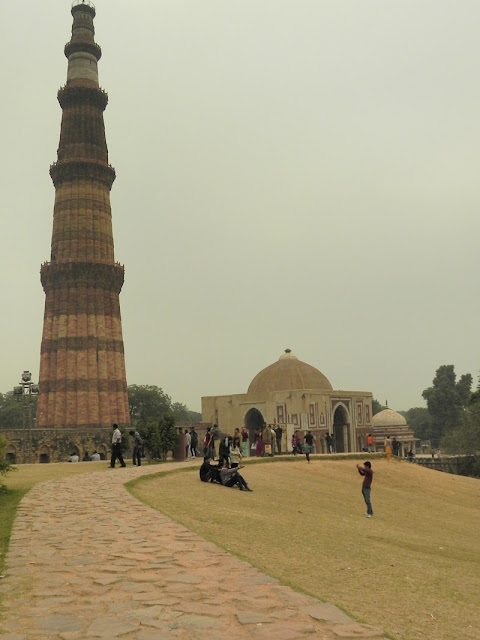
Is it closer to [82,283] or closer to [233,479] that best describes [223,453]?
[233,479]

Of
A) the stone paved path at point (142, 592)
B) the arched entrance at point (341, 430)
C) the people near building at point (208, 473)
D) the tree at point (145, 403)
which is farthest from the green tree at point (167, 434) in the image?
the tree at point (145, 403)

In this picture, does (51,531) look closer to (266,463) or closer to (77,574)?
(77,574)

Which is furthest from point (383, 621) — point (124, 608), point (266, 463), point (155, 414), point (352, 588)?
point (155, 414)

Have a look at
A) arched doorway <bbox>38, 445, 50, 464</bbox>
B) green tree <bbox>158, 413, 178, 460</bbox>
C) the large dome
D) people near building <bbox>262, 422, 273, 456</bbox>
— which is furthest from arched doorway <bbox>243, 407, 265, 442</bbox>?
green tree <bbox>158, 413, 178, 460</bbox>

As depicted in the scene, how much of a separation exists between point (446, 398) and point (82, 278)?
1908 inches

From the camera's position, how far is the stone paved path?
4.75 metres

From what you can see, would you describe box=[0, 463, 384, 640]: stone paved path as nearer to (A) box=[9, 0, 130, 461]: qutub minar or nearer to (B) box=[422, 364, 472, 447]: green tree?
(A) box=[9, 0, 130, 461]: qutub minar

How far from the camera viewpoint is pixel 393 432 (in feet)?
187

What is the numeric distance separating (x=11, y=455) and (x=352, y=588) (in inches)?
1227

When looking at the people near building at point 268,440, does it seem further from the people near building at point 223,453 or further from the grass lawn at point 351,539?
the people near building at point 223,453

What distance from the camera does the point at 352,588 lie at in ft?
21.6

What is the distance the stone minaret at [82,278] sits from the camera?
38.3 meters

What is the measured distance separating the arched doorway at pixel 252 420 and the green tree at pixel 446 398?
3655 centimetres

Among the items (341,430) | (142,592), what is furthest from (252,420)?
(142,592)
